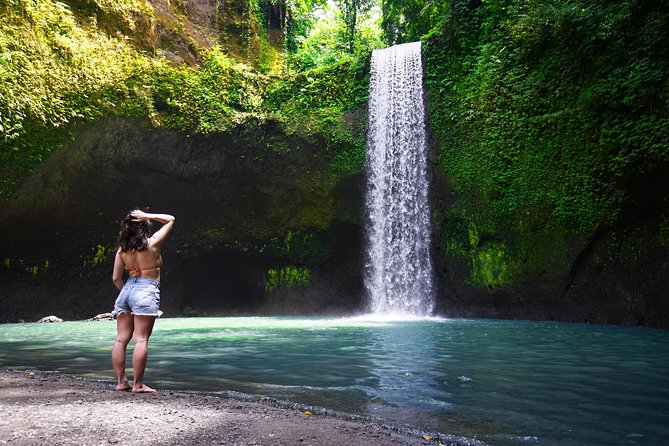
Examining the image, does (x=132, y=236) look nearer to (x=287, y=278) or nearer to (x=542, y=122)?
(x=542, y=122)

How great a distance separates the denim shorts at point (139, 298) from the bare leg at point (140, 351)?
0.07m

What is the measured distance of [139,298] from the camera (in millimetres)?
4297

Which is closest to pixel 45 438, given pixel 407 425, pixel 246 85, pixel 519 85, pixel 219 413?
pixel 219 413

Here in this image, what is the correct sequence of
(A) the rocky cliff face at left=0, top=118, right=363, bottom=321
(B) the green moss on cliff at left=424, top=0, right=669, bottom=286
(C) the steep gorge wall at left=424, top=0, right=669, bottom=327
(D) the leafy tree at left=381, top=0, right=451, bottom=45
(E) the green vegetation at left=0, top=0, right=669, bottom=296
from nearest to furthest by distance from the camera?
(C) the steep gorge wall at left=424, top=0, right=669, bottom=327 < (B) the green moss on cliff at left=424, top=0, right=669, bottom=286 < (E) the green vegetation at left=0, top=0, right=669, bottom=296 < (A) the rocky cliff face at left=0, top=118, right=363, bottom=321 < (D) the leafy tree at left=381, top=0, right=451, bottom=45

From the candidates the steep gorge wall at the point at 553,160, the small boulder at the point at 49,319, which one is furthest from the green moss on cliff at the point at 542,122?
the small boulder at the point at 49,319

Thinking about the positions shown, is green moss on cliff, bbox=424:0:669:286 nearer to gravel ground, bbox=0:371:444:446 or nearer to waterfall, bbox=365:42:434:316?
waterfall, bbox=365:42:434:316

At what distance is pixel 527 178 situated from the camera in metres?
13.9

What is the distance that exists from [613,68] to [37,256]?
16.8 meters

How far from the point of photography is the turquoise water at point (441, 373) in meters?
3.57

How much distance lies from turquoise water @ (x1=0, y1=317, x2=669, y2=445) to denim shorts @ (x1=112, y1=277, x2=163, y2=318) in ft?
2.94

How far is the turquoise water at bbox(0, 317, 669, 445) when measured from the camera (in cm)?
357

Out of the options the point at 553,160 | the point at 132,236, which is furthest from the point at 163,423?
the point at 553,160

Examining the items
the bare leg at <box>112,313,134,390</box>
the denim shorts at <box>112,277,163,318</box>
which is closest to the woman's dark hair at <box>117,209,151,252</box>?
the denim shorts at <box>112,277,163,318</box>

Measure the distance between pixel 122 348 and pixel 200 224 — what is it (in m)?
13.5
